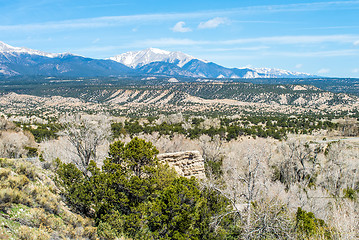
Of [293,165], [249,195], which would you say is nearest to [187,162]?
[249,195]

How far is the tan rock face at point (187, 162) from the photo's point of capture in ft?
85.4

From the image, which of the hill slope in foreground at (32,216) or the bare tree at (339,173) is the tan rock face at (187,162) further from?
the bare tree at (339,173)

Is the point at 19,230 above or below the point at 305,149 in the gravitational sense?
above

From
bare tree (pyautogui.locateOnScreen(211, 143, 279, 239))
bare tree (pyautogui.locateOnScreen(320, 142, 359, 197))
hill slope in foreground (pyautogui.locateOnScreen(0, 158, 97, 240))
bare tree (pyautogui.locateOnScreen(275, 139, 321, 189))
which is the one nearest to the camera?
hill slope in foreground (pyautogui.locateOnScreen(0, 158, 97, 240))

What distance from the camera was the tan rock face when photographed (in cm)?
2603

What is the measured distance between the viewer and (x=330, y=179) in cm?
3453

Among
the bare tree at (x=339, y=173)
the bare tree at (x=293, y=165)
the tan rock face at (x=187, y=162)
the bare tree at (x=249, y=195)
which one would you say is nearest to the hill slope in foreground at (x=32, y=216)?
the bare tree at (x=249, y=195)

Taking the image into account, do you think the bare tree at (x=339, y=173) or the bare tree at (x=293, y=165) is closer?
the bare tree at (x=339, y=173)

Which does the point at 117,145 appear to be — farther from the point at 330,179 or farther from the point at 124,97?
the point at 124,97

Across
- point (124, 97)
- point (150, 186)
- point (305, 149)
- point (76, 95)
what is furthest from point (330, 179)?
point (76, 95)

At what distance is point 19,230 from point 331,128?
71.1 metres

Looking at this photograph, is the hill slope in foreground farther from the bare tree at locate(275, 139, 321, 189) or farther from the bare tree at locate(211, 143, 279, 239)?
the bare tree at locate(275, 139, 321, 189)

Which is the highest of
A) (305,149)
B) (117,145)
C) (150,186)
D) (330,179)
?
(117,145)

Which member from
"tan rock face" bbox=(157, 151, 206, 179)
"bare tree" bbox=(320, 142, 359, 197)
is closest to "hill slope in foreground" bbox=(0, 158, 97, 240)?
"tan rock face" bbox=(157, 151, 206, 179)
